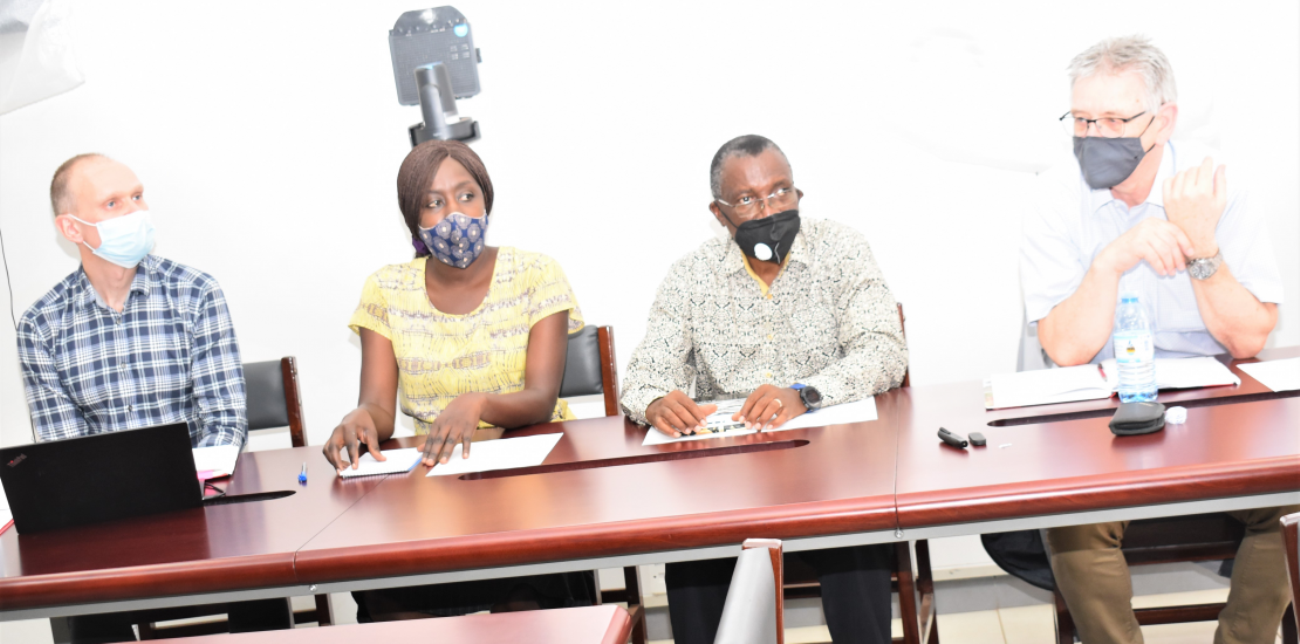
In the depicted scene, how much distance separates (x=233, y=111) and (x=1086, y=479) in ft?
9.13

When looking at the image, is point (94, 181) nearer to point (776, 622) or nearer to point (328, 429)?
point (328, 429)

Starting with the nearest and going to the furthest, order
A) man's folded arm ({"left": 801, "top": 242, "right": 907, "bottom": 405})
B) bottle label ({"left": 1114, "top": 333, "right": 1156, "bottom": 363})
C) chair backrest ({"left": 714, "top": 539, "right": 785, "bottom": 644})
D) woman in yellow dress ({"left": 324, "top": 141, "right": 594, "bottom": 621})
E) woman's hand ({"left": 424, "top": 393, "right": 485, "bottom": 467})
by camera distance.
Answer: chair backrest ({"left": 714, "top": 539, "right": 785, "bottom": 644}) < bottle label ({"left": 1114, "top": 333, "right": 1156, "bottom": 363}) < woman's hand ({"left": 424, "top": 393, "right": 485, "bottom": 467}) < man's folded arm ({"left": 801, "top": 242, "right": 907, "bottom": 405}) < woman in yellow dress ({"left": 324, "top": 141, "right": 594, "bottom": 621})

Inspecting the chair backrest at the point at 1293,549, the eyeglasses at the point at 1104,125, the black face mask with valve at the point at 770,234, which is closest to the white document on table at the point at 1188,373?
the eyeglasses at the point at 1104,125

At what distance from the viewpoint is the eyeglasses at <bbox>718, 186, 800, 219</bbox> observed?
2.25m

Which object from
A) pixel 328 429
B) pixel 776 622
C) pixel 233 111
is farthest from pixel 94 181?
pixel 776 622

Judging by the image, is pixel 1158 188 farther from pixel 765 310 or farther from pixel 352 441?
pixel 352 441

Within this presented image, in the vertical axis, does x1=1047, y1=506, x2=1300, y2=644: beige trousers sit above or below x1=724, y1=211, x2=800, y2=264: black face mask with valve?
below

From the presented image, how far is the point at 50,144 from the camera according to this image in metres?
3.22

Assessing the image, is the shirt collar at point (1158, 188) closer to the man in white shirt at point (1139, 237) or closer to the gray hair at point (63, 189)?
the man in white shirt at point (1139, 237)

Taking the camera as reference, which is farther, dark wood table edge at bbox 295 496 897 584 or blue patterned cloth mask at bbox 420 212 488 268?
blue patterned cloth mask at bbox 420 212 488 268

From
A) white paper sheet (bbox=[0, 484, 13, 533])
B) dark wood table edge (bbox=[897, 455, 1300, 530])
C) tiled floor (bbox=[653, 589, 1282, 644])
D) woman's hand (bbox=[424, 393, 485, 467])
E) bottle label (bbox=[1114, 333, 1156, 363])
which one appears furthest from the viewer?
tiled floor (bbox=[653, 589, 1282, 644])

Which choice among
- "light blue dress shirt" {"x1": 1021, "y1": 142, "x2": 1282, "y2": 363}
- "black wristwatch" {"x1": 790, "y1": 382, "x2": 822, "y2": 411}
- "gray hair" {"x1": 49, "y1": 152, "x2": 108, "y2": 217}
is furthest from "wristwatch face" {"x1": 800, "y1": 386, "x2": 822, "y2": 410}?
"gray hair" {"x1": 49, "y1": 152, "x2": 108, "y2": 217}

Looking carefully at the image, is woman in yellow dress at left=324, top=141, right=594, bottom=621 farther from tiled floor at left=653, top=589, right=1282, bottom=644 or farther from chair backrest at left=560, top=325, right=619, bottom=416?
tiled floor at left=653, top=589, right=1282, bottom=644

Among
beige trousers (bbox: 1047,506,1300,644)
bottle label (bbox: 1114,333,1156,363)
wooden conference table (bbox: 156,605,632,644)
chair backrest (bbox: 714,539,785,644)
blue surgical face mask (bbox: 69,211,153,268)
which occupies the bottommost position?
beige trousers (bbox: 1047,506,1300,644)
